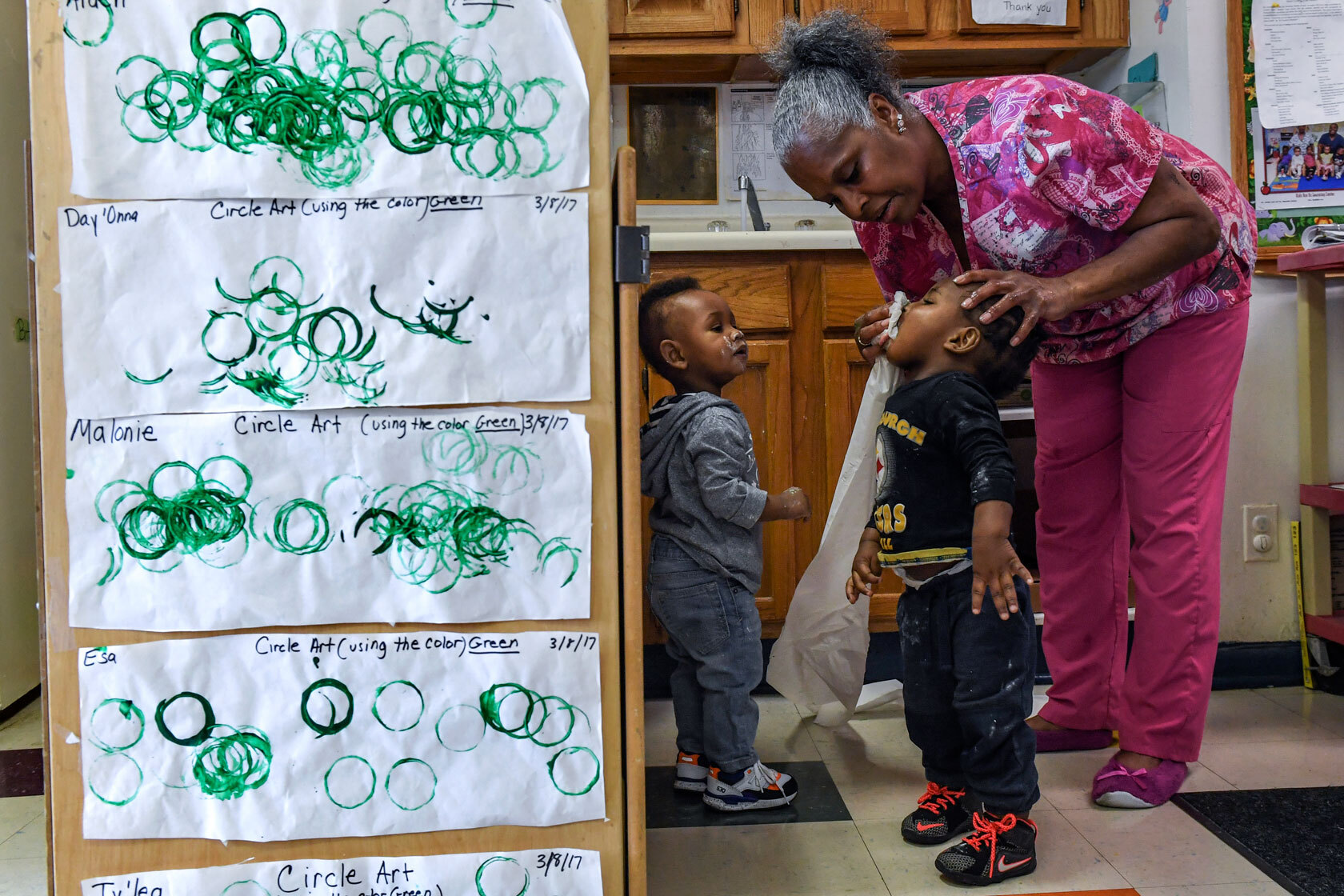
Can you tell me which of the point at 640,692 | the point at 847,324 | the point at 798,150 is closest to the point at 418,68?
the point at 798,150

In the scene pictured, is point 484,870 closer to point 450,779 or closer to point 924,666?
point 450,779

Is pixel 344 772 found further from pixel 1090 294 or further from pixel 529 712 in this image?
pixel 1090 294

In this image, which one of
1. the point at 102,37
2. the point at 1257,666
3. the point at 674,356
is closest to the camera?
the point at 102,37

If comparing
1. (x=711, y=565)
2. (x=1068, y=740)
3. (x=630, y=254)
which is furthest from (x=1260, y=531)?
(x=630, y=254)

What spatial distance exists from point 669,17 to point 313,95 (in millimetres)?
1621

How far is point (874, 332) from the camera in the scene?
1.37 meters

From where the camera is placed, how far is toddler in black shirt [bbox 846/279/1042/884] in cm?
120

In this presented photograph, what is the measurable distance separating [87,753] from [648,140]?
209cm

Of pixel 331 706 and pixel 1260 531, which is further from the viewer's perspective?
pixel 1260 531

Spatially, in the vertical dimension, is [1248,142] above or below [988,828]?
above

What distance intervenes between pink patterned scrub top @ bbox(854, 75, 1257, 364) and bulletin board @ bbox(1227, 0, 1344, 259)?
2.20 feet

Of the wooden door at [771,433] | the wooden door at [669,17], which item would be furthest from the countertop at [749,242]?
the wooden door at [669,17]

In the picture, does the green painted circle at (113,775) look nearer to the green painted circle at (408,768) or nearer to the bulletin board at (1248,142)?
the green painted circle at (408,768)

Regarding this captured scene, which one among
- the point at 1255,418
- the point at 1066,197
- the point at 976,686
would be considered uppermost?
the point at 1066,197
